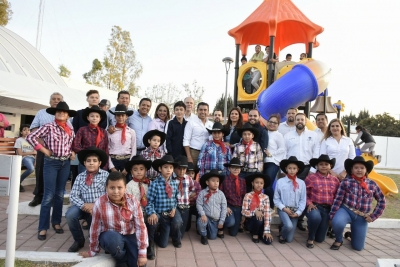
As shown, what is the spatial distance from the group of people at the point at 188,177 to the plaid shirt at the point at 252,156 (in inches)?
0.6

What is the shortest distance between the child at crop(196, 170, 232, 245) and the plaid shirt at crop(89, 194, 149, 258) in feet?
4.75

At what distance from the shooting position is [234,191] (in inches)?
205

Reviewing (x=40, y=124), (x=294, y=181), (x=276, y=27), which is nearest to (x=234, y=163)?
(x=294, y=181)

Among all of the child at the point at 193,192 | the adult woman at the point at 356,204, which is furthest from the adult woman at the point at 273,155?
the child at the point at 193,192

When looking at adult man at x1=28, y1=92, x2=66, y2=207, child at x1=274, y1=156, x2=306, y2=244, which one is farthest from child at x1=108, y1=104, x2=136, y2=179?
child at x1=274, y1=156, x2=306, y2=244

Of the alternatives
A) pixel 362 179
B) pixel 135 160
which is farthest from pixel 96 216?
pixel 362 179

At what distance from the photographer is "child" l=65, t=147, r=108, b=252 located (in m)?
4.00

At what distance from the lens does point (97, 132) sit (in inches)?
187

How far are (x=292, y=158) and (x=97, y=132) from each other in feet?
9.85

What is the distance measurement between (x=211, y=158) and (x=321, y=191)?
1808 mm

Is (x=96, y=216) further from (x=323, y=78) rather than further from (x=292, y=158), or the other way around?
(x=323, y=78)

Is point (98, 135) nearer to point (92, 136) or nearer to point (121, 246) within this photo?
point (92, 136)

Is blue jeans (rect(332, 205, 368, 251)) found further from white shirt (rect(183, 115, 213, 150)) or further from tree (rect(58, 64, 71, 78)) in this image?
tree (rect(58, 64, 71, 78))

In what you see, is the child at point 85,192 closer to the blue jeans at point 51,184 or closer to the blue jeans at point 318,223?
the blue jeans at point 51,184
